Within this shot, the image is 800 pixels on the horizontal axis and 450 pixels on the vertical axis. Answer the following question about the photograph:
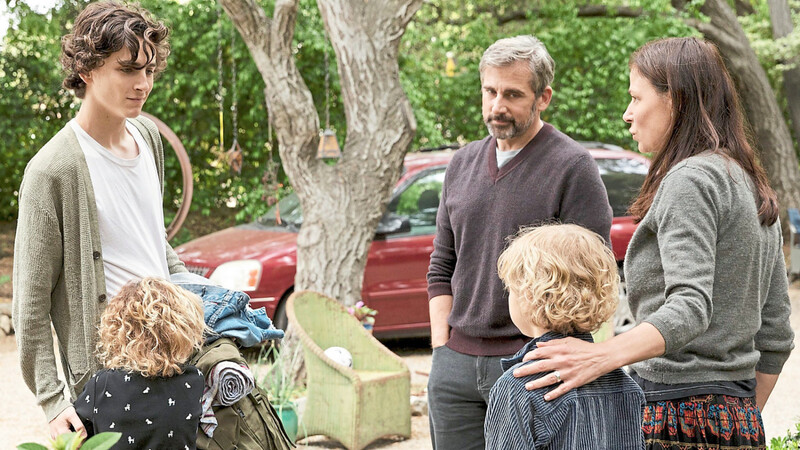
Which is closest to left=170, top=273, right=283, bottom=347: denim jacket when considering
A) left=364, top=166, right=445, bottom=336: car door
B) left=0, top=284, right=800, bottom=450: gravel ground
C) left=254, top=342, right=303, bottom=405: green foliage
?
left=254, top=342, right=303, bottom=405: green foliage

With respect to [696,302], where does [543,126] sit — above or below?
above

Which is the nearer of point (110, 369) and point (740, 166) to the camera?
point (740, 166)

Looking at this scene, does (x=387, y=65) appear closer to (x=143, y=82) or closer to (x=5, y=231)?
(x=143, y=82)

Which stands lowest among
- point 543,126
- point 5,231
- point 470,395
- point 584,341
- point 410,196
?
point 5,231

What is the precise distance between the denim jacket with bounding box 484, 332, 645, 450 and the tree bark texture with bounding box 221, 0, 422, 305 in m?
4.38

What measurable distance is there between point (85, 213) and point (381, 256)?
5.34 metres

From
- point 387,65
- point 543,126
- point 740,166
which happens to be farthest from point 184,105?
point 740,166

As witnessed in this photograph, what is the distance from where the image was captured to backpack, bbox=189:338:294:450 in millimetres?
2627

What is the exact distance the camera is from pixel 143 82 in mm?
2584

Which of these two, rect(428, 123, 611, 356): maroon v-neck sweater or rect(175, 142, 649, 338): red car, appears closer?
rect(428, 123, 611, 356): maroon v-neck sweater

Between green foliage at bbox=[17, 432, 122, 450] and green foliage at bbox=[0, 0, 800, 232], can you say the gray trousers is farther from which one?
green foliage at bbox=[0, 0, 800, 232]

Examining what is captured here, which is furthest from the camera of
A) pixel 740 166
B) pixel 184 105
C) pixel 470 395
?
pixel 184 105

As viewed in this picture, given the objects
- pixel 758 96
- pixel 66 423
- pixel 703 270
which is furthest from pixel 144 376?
pixel 758 96

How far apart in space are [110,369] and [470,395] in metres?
1.11
